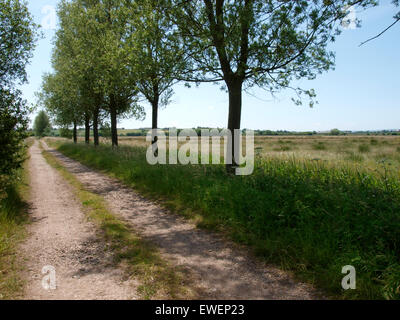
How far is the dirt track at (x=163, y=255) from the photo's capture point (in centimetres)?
421

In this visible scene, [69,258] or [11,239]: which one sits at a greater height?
[11,239]

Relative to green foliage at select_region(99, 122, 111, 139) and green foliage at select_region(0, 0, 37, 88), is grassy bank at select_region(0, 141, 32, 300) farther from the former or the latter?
green foliage at select_region(99, 122, 111, 139)

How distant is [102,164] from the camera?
18.4 meters

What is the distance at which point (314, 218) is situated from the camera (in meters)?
5.77

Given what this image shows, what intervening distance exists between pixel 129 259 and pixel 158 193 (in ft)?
18.2

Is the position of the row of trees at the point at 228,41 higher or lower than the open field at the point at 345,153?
higher

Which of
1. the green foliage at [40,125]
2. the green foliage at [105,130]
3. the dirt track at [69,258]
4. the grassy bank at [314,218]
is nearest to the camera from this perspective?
the dirt track at [69,258]

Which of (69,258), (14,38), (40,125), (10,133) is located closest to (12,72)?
(14,38)

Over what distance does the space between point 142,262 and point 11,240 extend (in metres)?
3.41

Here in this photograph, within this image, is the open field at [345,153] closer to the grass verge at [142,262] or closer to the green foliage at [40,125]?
the grass verge at [142,262]

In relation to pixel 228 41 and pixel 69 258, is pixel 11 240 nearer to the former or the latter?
pixel 69 258

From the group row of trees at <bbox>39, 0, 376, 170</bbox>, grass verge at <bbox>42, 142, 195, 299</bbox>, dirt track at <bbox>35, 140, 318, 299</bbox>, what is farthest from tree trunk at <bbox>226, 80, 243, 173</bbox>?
grass verge at <bbox>42, 142, 195, 299</bbox>

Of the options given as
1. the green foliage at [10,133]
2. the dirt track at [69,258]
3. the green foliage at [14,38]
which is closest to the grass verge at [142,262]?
the dirt track at [69,258]
